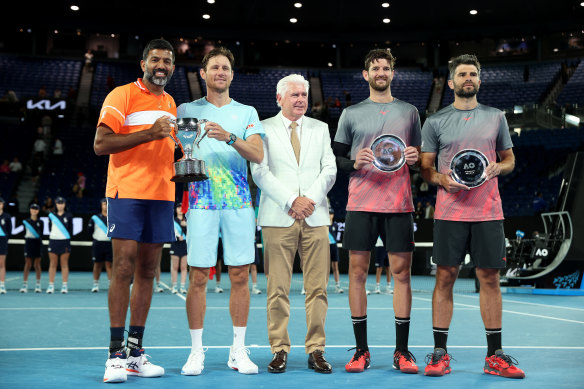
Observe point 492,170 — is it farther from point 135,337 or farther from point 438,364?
point 135,337

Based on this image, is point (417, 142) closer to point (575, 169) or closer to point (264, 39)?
point (575, 169)

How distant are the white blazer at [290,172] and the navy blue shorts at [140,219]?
74 cm

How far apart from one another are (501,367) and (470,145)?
1621 millimetres

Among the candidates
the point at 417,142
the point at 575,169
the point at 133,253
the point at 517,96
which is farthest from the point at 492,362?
the point at 517,96

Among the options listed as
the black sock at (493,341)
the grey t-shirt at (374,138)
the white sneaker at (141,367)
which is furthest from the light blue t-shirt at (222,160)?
the black sock at (493,341)

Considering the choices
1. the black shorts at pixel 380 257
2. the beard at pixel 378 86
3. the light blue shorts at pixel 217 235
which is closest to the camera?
the light blue shorts at pixel 217 235

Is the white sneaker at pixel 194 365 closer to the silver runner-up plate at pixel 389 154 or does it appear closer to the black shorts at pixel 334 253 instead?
the silver runner-up plate at pixel 389 154

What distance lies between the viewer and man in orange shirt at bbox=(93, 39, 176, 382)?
4641 mm

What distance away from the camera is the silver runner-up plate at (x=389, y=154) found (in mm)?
5090

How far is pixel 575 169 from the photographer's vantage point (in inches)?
539

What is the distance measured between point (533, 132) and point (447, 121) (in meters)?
22.9

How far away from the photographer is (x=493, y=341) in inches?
196

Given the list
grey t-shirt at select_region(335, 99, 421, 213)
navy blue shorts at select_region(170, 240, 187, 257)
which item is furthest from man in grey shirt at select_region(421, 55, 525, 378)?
navy blue shorts at select_region(170, 240, 187, 257)

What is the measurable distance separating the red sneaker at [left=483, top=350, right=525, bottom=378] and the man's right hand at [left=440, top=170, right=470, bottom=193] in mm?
1209
